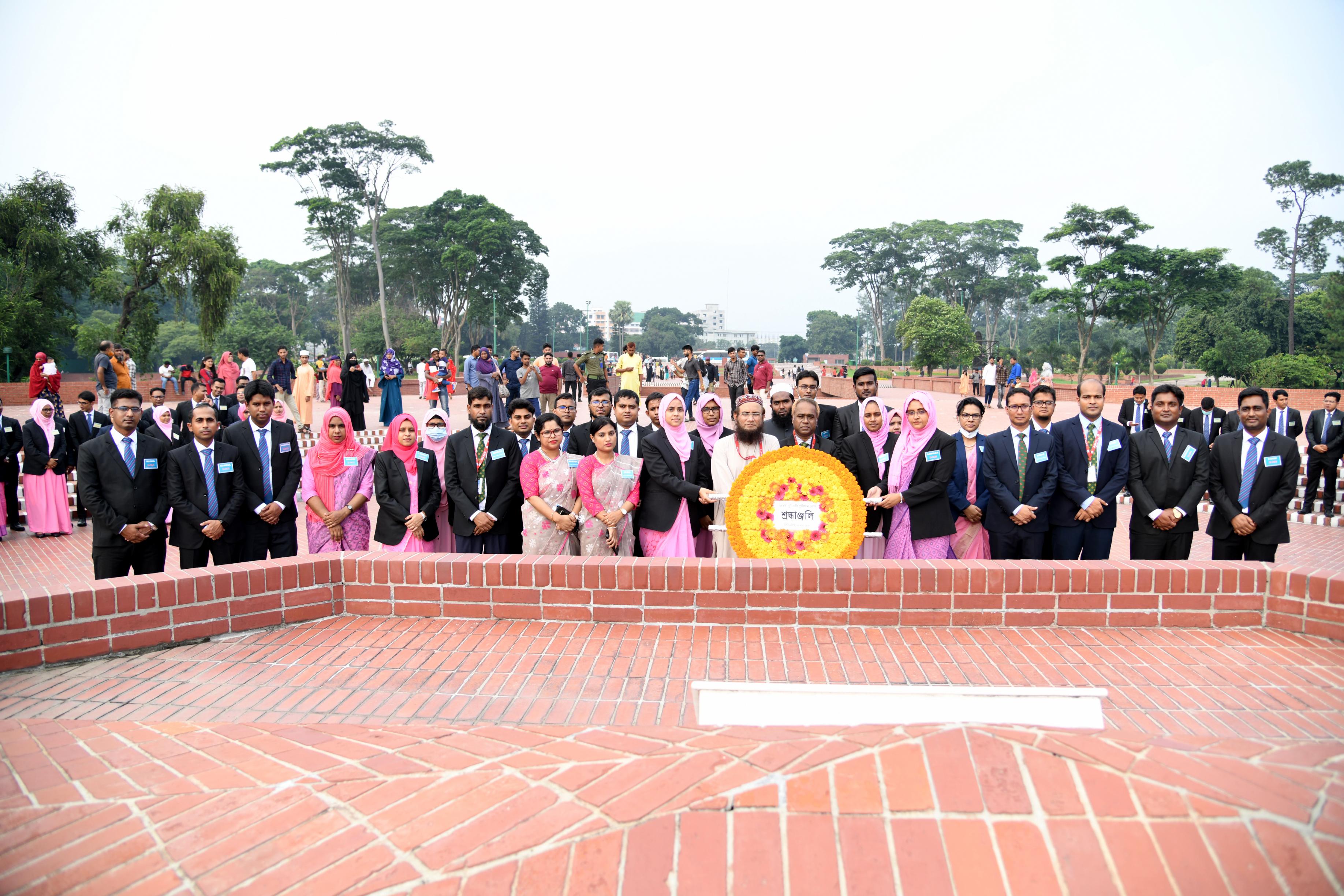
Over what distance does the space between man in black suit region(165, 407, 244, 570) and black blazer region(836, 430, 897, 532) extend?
4.32 meters

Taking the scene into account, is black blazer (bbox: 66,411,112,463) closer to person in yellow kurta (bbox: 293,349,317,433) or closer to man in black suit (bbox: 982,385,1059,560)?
person in yellow kurta (bbox: 293,349,317,433)

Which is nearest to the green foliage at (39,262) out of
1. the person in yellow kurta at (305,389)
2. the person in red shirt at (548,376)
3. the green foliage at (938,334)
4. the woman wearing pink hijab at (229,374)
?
the woman wearing pink hijab at (229,374)

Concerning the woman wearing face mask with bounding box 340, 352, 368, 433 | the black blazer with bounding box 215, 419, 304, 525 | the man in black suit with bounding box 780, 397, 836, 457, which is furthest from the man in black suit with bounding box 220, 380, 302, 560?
the woman wearing face mask with bounding box 340, 352, 368, 433

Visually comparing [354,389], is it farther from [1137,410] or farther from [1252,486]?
[1252,486]

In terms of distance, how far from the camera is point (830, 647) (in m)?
3.74

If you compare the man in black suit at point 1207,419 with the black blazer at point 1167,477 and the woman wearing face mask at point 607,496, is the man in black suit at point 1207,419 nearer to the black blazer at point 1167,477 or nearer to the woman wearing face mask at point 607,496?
the black blazer at point 1167,477

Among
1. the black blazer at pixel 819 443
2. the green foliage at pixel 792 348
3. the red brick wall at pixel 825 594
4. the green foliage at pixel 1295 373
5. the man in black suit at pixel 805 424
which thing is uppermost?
the green foliage at pixel 792 348

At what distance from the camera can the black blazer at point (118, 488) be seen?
5.21m

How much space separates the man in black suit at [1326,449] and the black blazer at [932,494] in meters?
7.43

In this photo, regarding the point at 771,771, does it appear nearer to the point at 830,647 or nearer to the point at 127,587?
the point at 830,647

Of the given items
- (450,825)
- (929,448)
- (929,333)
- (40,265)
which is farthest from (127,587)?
(929,333)

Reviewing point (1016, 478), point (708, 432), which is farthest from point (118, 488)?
point (1016, 478)

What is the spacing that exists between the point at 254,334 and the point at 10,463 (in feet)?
190

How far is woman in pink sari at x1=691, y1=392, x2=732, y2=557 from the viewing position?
19.2 feet
